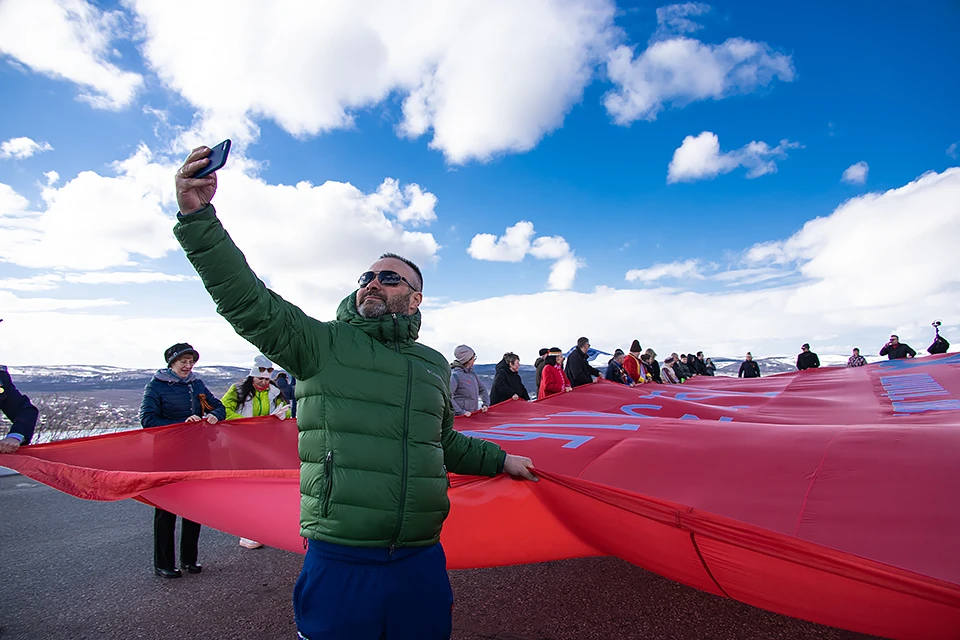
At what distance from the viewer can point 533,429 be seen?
4.05 m

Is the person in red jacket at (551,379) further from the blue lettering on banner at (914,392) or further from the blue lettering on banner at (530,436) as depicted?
the blue lettering on banner at (914,392)

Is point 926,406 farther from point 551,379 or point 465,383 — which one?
point 465,383

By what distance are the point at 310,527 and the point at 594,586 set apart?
2.85 metres

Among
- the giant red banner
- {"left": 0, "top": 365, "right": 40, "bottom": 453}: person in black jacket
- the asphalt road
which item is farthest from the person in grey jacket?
{"left": 0, "top": 365, "right": 40, "bottom": 453}: person in black jacket

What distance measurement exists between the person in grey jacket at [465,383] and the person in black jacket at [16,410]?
408 cm

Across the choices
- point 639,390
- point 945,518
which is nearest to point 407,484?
point 945,518

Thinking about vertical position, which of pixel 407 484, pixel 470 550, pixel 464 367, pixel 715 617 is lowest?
pixel 715 617

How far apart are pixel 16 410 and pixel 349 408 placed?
3.19 meters

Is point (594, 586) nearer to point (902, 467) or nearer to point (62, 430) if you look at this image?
point (902, 467)

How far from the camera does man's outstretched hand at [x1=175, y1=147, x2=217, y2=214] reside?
1.50 metres

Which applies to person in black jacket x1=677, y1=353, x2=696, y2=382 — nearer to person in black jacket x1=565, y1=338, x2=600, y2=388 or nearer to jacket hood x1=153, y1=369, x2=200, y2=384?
person in black jacket x1=565, y1=338, x2=600, y2=388

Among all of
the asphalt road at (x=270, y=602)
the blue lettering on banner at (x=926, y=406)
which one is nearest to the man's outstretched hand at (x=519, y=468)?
the asphalt road at (x=270, y=602)

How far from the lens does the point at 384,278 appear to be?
→ 6.52ft

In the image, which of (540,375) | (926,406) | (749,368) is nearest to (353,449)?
(926,406)
